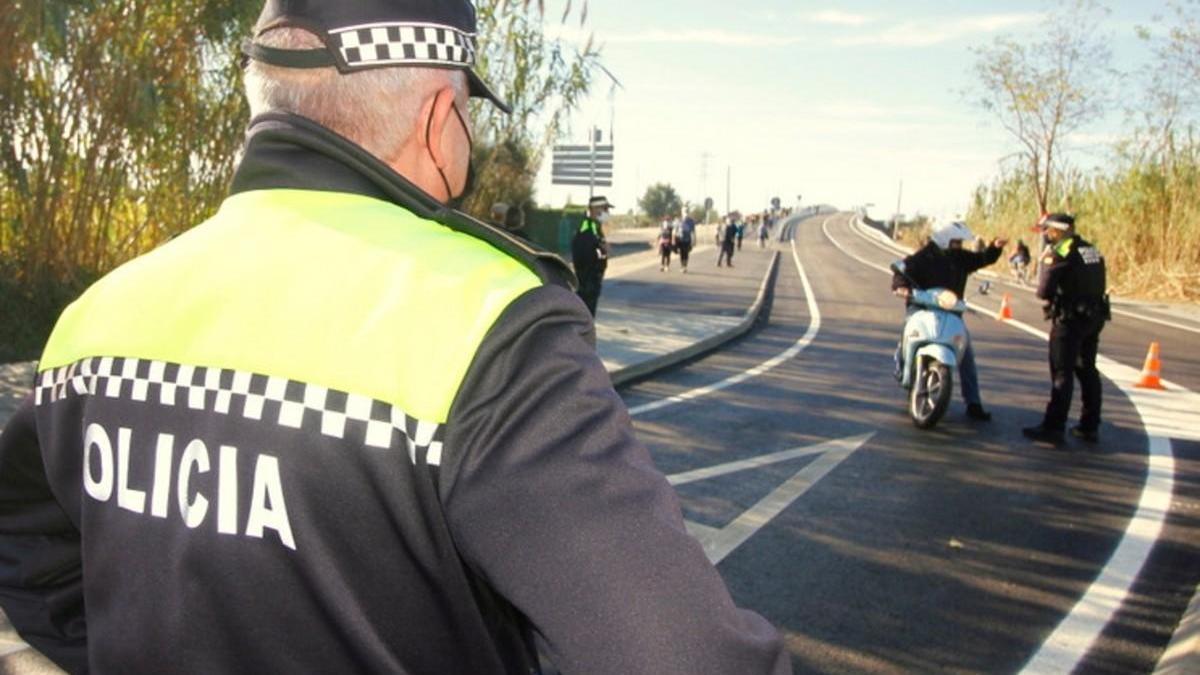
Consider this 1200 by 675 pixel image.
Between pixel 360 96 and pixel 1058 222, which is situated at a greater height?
pixel 360 96

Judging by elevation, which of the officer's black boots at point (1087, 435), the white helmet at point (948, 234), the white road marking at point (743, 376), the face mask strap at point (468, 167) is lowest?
the white road marking at point (743, 376)

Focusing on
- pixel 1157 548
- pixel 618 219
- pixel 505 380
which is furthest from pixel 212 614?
pixel 618 219

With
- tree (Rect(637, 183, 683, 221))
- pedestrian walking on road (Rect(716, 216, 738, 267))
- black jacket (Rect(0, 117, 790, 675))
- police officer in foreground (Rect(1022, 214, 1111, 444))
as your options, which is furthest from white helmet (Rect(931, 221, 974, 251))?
tree (Rect(637, 183, 683, 221))

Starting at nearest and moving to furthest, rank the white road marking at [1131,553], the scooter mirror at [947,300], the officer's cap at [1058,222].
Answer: the white road marking at [1131,553] < the officer's cap at [1058,222] < the scooter mirror at [947,300]

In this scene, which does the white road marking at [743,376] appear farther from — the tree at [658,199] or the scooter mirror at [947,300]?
the tree at [658,199]

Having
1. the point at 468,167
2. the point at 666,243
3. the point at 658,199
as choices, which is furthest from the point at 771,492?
the point at 658,199

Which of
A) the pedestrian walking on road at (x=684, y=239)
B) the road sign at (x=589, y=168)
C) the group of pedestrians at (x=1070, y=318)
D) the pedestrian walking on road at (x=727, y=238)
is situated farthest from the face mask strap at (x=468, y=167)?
the pedestrian walking on road at (x=727, y=238)

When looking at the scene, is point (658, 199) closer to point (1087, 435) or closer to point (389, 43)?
point (1087, 435)

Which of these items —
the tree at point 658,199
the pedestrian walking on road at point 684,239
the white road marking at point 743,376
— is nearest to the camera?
the white road marking at point 743,376

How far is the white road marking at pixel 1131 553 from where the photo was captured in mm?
4133

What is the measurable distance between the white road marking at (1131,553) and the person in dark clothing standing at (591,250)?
6.55 m

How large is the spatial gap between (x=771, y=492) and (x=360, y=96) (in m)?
5.41

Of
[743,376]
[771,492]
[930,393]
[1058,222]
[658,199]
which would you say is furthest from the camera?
[658,199]

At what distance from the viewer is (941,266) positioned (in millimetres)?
8977
